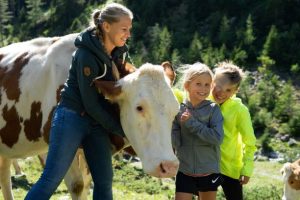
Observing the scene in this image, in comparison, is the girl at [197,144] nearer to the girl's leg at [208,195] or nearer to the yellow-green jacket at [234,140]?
the girl's leg at [208,195]

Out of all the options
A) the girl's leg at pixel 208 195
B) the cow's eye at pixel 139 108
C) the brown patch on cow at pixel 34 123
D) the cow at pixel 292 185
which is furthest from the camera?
the cow at pixel 292 185

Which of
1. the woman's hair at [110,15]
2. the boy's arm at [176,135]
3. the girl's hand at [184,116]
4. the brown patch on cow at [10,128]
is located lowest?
the brown patch on cow at [10,128]

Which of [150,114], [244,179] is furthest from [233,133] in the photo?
[150,114]

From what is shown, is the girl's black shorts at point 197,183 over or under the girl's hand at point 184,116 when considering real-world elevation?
under

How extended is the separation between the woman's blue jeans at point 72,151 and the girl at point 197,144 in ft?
2.29

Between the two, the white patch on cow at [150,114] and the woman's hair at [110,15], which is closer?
the white patch on cow at [150,114]

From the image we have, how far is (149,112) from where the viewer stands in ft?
12.2

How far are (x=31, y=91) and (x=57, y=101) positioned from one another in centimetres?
40

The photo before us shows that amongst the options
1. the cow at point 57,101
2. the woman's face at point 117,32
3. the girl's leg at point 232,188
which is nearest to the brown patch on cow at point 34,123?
the cow at point 57,101

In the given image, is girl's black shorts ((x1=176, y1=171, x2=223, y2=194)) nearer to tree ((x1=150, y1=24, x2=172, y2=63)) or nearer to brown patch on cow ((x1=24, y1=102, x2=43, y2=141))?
brown patch on cow ((x1=24, y1=102, x2=43, y2=141))

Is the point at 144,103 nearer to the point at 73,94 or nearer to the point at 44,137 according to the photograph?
the point at 73,94

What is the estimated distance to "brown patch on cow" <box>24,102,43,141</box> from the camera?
4871 mm

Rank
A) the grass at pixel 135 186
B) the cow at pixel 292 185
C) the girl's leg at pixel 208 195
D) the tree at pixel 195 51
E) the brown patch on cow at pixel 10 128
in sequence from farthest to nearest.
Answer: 1. the tree at pixel 195 51
2. the grass at pixel 135 186
3. the cow at pixel 292 185
4. the brown patch on cow at pixel 10 128
5. the girl's leg at pixel 208 195

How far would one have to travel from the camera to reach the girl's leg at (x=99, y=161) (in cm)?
395
